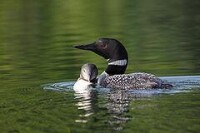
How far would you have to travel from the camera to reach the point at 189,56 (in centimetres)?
2186

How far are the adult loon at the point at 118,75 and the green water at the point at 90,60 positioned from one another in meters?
0.50

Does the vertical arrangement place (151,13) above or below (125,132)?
above

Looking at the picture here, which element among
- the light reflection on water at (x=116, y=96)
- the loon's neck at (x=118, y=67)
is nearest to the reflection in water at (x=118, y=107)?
the light reflection on water at (x=116, y=96)

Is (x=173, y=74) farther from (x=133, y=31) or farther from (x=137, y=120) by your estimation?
(x=133, y=31)

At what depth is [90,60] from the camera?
22.9 metres

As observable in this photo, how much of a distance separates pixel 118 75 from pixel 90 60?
644 cm

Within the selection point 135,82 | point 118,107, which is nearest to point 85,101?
point 118,107

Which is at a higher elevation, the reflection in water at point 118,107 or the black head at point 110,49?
the black head at point 110,49

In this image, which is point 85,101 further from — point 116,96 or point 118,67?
point 118,67

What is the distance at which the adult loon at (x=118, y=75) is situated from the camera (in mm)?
15656

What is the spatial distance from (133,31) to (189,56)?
29.4 ft

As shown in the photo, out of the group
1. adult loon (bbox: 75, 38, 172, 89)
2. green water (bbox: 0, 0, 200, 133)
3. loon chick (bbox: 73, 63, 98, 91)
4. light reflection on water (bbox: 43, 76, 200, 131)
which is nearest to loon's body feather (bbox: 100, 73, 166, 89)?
adult loon (bbox: 75, 38, 172, 89)

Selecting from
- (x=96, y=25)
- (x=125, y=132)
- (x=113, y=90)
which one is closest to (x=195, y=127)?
(x=125, y=132)

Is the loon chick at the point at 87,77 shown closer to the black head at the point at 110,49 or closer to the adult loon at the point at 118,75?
the adult loon at the point at 118,75
